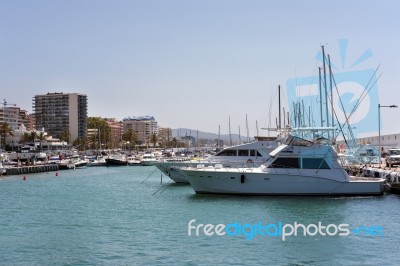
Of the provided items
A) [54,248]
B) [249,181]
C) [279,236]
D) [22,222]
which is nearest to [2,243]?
[54,248]

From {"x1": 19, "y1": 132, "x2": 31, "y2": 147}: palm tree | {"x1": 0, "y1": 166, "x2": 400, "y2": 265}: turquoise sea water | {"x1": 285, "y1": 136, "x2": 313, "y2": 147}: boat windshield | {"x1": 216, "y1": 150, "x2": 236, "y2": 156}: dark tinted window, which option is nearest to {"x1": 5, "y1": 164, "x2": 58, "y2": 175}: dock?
{"x1": 0, "y1": 166, "x2": 400, "y2": 265}: turquoise sea water

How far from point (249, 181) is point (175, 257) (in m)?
17.9

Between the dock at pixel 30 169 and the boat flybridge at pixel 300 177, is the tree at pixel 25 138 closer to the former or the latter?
the dock at pixel 30 169

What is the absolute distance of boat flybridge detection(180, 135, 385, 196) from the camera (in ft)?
126

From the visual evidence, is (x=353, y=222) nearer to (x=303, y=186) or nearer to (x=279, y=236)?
(x=279, y=236)

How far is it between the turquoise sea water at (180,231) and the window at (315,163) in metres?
2.38

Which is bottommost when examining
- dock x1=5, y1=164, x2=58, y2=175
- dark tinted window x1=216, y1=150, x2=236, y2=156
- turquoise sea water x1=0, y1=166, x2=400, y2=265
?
turquoise sea water x1=0, y1=166, x2=400, y2=265

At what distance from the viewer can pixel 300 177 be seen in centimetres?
3841

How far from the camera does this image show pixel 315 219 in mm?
30062

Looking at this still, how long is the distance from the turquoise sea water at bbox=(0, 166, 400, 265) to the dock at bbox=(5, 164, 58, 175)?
147ft

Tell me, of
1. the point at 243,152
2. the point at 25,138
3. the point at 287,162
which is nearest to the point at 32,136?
the point at 25,138

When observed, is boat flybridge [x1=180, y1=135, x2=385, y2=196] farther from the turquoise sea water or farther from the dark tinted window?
→ the dark tinted window

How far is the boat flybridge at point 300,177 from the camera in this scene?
126 feet

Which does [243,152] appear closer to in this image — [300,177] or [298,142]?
[298,142]
